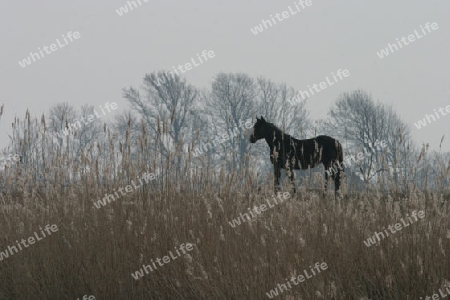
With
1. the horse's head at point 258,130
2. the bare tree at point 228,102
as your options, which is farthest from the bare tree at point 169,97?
the horse's head at point 258,130

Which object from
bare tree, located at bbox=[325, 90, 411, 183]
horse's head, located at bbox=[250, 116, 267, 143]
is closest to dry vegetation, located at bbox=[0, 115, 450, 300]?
horse's head, located at bbox=[250, 116, 267, 143]

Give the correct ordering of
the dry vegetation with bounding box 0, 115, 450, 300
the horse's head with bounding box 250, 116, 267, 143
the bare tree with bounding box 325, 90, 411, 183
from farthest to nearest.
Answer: the bare tree with bounding box 325, 90, 411, 183, the horse's head with bounding box 250, 116, 267, 143, the dry vegetation with bounding box 0, 115, 450, 300

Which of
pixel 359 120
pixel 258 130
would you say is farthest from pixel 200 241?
pixel 359 120

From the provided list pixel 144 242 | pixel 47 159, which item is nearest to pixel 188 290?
pixel 144 242

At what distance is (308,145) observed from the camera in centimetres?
1416

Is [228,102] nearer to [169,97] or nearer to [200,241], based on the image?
[169,97]

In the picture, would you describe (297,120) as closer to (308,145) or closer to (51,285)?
(308,145)

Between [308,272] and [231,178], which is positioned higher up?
[231,178]

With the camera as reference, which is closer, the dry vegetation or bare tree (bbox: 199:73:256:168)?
the dry vegetation

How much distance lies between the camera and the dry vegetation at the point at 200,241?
12.7 ft

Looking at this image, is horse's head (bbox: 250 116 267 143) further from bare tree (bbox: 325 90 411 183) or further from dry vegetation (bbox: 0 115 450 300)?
bare tree (bbox: 325 90 411 183)

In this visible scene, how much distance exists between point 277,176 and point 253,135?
2360 millimetres

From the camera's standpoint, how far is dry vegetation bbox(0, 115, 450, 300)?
387 cm

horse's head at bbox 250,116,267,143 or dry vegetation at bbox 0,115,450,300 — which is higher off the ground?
horse's head at bbox 250,116,267,143
